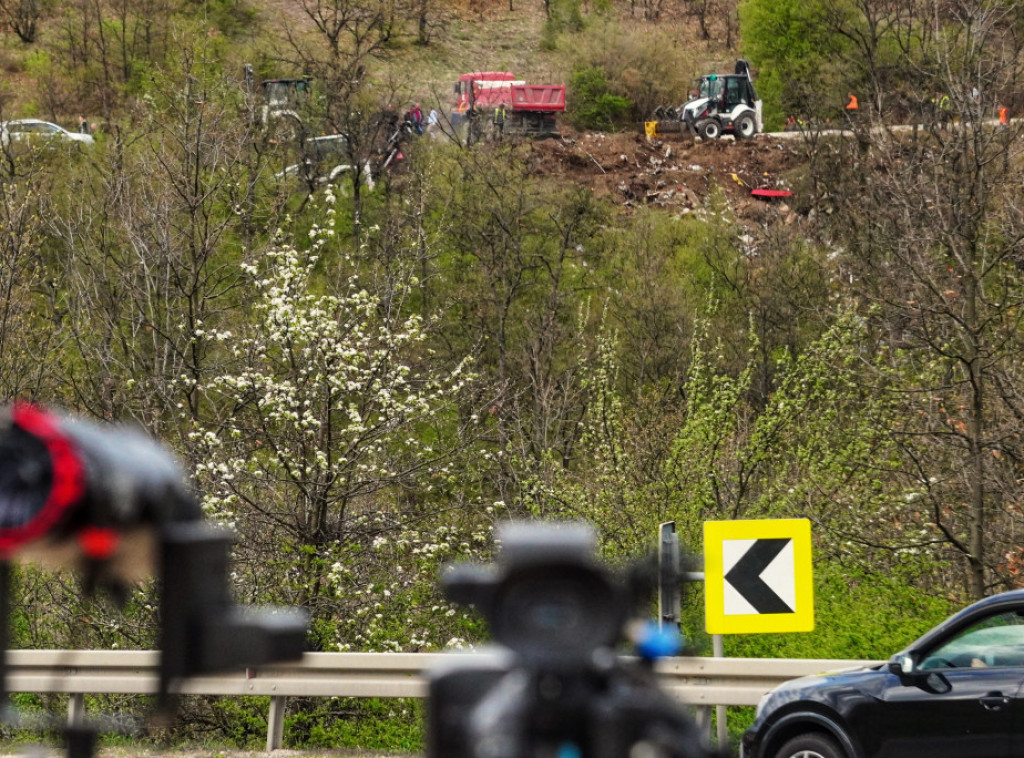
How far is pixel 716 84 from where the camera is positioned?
77500mm

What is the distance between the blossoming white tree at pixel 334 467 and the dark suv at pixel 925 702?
883cm

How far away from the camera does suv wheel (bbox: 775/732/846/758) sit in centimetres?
934

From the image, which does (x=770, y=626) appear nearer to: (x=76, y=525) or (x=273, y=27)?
(x=76, y=525)

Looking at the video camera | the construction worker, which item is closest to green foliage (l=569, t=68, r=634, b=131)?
the construction worker

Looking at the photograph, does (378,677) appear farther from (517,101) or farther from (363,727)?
(517,101)

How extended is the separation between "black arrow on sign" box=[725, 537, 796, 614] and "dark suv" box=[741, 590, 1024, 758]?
0.50m

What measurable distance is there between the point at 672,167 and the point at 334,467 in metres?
55.6

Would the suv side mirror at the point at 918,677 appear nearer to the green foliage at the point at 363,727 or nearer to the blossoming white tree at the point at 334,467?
the green foliage at the point at 363,727

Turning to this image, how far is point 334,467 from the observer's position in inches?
793

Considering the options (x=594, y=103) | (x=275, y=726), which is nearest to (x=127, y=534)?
(x=275, y=726)

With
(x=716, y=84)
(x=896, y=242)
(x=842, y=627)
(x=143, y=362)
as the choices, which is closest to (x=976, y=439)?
(x=896, y=242)

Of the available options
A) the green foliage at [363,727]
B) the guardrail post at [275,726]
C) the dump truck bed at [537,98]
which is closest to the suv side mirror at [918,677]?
the guardrail post at [275,726]

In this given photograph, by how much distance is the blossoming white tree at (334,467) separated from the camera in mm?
18875

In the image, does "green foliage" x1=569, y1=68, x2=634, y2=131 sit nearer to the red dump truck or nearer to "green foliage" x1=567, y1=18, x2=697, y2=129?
"green foliage" x1=567, y1=18, x2=697, y2=129
